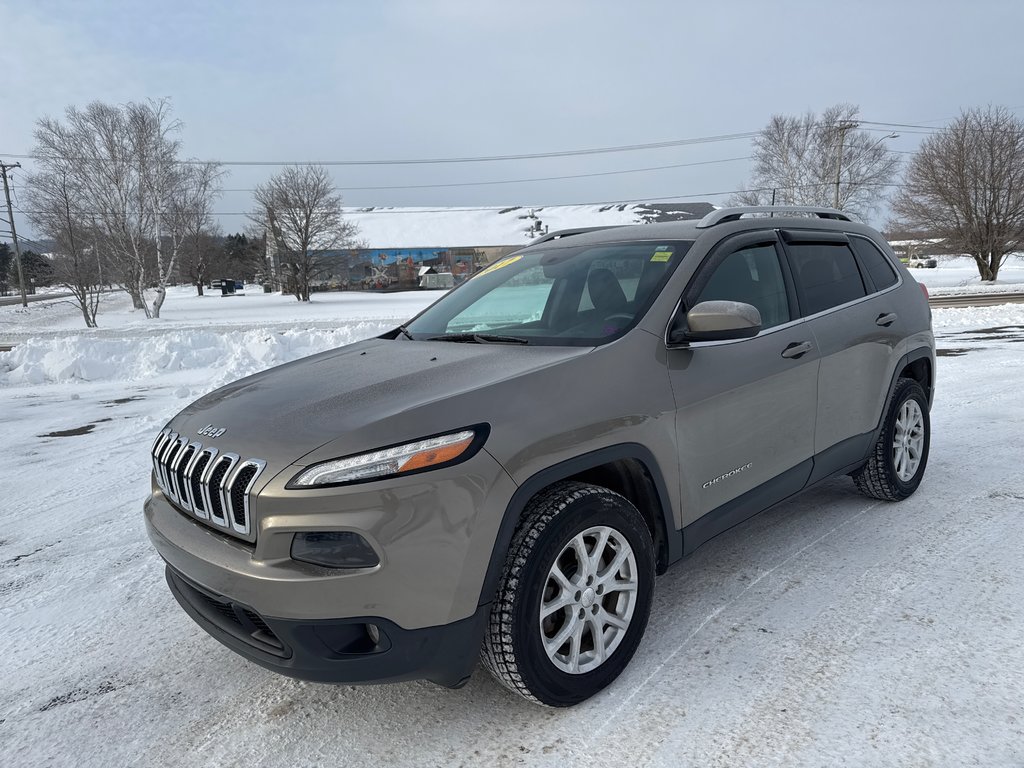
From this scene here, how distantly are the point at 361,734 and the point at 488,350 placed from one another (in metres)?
1.52

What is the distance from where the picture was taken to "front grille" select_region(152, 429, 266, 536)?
6.97ft

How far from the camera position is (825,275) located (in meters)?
3.79

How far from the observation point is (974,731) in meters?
2.23

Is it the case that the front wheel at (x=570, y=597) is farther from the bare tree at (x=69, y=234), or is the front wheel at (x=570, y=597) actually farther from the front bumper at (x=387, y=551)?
the bare tree at (x=69, y=234)

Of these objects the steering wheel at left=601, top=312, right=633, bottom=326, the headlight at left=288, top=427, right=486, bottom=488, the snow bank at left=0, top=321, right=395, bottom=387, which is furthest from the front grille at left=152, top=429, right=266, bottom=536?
the snow bank at left=0, top=321, right=395, bottom=387

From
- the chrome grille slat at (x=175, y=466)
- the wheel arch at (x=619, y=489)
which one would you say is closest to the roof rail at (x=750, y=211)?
the wheel arch at (x=619, y=489)

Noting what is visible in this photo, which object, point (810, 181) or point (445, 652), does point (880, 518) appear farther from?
point (810, 181)

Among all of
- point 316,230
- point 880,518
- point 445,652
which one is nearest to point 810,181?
point 316,230

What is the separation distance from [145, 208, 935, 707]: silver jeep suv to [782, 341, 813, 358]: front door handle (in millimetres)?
25

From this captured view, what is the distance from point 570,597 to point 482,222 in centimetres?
6064

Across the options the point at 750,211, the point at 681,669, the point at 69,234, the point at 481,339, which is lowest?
the point at 681,669

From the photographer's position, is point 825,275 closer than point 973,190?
Yes

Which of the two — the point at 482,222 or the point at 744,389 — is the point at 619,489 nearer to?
the point at 744,389

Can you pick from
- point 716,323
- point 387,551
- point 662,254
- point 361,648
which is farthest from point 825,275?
point 361,648
